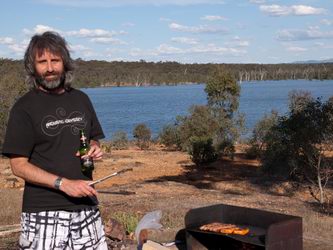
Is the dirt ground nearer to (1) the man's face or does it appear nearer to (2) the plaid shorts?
(2) the plaid shorts

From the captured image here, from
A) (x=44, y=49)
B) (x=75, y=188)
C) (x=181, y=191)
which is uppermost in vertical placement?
(x=44, y=49)

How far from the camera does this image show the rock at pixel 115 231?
6.54 meters

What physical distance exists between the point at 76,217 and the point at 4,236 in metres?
4.05

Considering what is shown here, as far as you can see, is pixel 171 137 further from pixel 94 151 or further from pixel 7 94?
pixel 94 151

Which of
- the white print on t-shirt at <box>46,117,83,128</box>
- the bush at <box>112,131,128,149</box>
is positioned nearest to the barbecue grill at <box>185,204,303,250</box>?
the white print on t-shirt at <box>46,117,83,128</box>

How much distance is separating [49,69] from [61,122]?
0.29m

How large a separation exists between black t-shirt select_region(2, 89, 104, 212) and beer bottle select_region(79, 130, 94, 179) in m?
0.02

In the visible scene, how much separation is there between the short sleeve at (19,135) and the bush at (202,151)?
682 inches

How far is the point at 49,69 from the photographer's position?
3141 mm

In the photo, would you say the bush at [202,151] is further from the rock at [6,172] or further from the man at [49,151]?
the man at [49,151]

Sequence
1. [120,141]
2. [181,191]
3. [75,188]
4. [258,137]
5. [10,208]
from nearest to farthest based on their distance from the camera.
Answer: [75,188] → [10,208] → [181,191] → [258,137] → [120,141]

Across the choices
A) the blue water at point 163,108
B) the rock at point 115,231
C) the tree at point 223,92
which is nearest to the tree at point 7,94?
the blue water at point 163,108

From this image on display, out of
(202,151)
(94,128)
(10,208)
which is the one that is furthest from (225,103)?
(94,128)

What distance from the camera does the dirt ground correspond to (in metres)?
7.90
